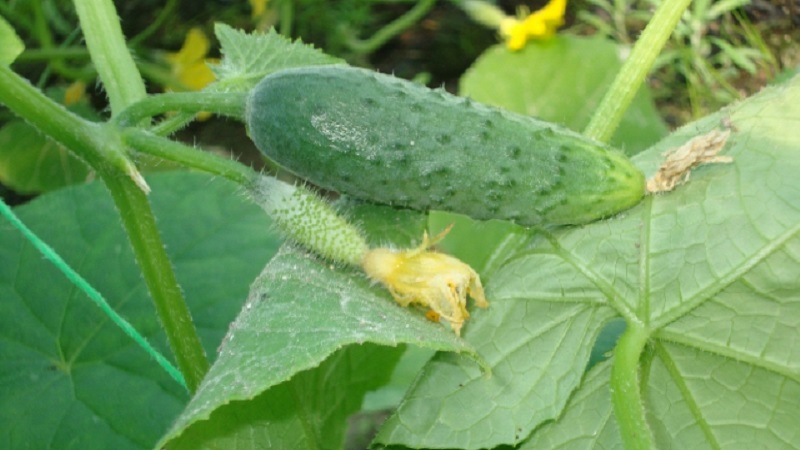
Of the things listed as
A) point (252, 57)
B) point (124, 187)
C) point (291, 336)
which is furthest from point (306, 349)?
point (252, 57)

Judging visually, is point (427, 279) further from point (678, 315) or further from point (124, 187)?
point (124, 187)

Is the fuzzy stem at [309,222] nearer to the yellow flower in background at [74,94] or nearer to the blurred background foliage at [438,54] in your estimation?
the blurred background foliage at [438,54]

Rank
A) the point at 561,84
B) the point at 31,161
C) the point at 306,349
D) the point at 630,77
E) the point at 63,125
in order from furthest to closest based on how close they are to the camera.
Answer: the point at 31,161, the point at 561,84, the point at 630,77, the point at 63,125, the point at 306,349

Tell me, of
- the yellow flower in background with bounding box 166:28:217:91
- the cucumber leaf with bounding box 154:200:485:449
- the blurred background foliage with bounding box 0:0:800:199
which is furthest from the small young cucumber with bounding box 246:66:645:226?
the yellow flower in background with bounding box 166:28:217:91

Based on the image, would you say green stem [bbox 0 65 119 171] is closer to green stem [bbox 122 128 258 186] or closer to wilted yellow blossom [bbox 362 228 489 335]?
green stem [bbox 122 128 258 186]

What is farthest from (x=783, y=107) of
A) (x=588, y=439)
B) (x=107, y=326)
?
(x=107, y=326)

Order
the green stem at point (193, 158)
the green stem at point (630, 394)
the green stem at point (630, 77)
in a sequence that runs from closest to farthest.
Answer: the green stem at point (630, 394), the green stem at point (193, 158), the green stem at point (630, 77)

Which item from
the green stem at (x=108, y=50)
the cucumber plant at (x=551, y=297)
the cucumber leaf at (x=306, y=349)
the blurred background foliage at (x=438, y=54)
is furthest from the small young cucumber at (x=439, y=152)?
the blurred background foliage at (x=438, y=54)

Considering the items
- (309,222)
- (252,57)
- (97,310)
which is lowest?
(97,310)
